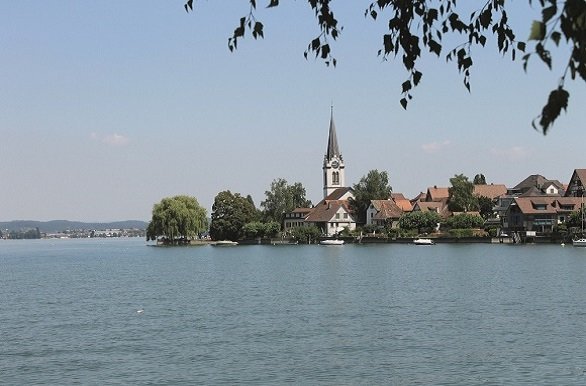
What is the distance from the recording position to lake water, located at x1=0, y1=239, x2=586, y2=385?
23656mm

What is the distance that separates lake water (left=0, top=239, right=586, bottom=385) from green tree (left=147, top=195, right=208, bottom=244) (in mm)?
65820

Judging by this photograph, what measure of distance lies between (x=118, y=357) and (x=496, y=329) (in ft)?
46.5

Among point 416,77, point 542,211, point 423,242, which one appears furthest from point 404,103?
point 423,242

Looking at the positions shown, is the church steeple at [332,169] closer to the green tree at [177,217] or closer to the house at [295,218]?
the house at [295,218]

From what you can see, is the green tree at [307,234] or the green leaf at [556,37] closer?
the green leaf at [556,37]

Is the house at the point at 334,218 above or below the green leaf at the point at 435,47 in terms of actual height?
above

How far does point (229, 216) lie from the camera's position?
15388cm

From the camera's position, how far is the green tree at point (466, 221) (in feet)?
436

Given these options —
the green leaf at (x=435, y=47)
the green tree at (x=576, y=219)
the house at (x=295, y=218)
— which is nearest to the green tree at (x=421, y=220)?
the green tree at (x=576, y=219)

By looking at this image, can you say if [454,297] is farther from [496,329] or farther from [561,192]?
[561,192]

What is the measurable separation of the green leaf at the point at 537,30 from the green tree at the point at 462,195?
145 metres

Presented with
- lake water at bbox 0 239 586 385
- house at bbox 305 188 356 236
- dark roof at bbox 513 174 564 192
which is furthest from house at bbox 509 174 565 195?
lake water at bbox 0 239 586 385

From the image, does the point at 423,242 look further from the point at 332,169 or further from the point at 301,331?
the point at 301,331

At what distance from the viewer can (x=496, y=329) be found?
31.6m
